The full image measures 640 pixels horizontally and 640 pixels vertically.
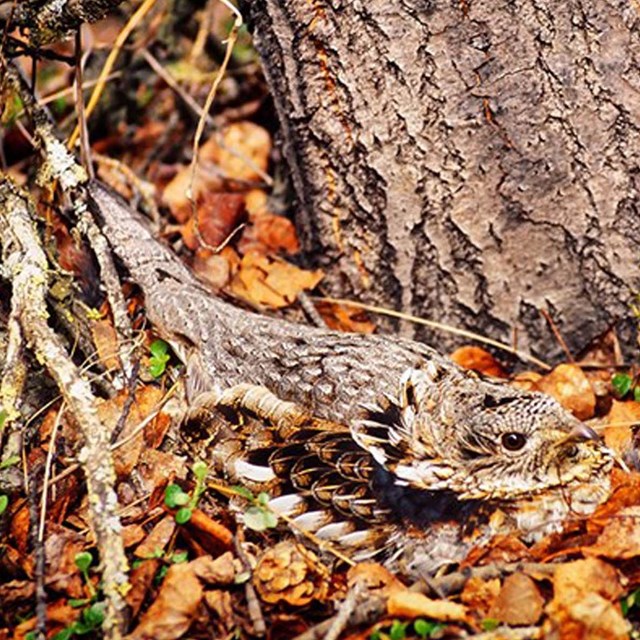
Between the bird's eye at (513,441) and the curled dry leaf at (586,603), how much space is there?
451 millimetres

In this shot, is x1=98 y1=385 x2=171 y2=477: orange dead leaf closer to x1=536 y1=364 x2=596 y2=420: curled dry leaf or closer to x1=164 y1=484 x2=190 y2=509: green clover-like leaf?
x1=164 y1=484 x2=190 y2=509: green clover-like leaf

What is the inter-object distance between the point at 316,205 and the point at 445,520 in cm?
156

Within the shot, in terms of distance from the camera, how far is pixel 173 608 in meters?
2.99

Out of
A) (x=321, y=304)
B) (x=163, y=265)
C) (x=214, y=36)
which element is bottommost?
(x=321, y=304)

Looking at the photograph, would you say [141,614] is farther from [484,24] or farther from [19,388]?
[484,24]

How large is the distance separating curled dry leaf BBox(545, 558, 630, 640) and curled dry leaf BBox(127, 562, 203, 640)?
1006mm

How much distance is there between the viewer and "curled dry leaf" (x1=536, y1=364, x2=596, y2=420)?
13.1 feet

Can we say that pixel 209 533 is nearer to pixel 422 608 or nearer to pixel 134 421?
pixel 134 421

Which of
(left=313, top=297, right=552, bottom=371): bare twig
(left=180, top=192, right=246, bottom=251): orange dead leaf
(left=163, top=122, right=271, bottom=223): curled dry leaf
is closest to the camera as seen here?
(left=313, top=297, right=552, bottom=371): bare twig

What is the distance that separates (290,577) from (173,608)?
0.35m

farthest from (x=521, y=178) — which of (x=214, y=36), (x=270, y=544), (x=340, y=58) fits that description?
(x=214, y=36)

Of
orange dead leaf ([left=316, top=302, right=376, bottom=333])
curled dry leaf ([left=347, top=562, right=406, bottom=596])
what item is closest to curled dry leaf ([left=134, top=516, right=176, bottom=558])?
curled dry leaf ([left=347, top=562, right=406, bottom=596])

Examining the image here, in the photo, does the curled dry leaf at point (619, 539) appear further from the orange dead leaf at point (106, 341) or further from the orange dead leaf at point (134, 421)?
the orange dead leaf at point (106, 341)

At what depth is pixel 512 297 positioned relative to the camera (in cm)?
420
